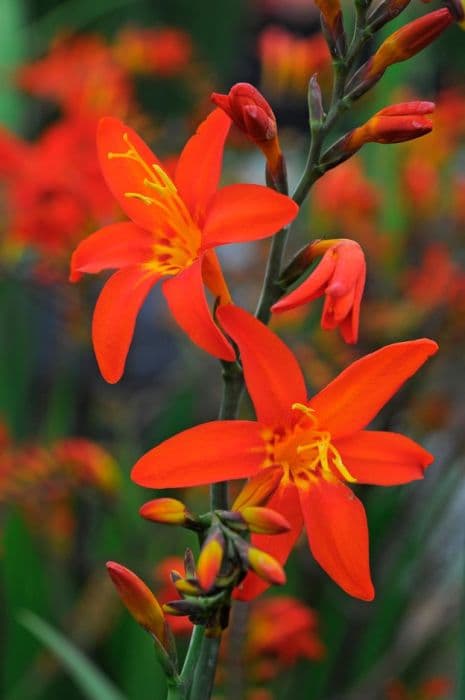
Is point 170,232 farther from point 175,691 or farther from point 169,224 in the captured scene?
point 175,691

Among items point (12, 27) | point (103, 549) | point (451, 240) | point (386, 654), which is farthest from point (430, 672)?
point (12, 27)

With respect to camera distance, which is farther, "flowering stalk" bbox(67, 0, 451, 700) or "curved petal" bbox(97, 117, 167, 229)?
"curved petal" bbox(97, 117, 167, 229)

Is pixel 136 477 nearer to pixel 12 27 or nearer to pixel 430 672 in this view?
pixel 430 672

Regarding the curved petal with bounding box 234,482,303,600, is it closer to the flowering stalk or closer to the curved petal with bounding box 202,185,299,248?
the flowering stalk

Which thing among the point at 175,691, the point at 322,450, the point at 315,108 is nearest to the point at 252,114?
the point at 315,108

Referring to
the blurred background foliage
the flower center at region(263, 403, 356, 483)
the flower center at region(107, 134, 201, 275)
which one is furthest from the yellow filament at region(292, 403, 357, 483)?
the blurred background foliage

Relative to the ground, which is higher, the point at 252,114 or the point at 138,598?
the point at 252,114
